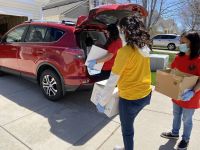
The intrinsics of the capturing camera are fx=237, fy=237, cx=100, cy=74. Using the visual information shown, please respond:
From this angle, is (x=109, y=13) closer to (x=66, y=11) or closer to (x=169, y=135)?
(x=169, y=135)

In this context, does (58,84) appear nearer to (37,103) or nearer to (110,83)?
(37,103)

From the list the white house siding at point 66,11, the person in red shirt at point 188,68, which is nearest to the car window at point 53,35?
the person in red shirt at point 188,68

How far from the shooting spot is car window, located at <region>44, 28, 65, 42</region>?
4.85m

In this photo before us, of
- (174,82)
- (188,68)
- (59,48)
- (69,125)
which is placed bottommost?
(69,125)

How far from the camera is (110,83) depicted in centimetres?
262

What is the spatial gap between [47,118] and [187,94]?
255 cm

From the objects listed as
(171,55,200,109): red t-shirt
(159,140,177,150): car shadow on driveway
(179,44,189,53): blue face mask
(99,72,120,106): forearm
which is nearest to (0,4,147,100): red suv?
(179,44,189,53): blue face mask

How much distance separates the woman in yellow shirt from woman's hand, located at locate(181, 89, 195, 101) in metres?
0.49

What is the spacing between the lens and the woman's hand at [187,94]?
2947 mm

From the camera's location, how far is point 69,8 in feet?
69.5

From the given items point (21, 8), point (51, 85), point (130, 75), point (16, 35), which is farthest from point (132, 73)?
point (21, 8)

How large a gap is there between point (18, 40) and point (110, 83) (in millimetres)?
4000

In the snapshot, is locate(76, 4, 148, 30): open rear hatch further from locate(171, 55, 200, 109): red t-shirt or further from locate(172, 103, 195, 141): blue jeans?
locate(172, 103, 195, 141): blue jeans

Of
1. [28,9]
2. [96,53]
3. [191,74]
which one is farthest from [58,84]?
[28,9]
